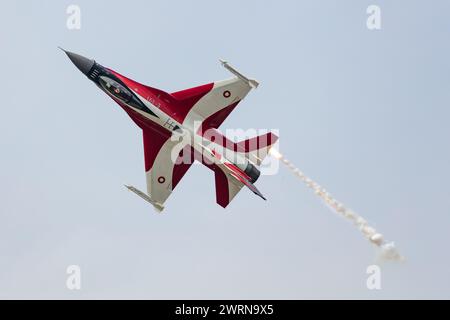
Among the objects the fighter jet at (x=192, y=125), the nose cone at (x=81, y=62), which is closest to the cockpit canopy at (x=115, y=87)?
the fighter jet at (x=192, y=125)

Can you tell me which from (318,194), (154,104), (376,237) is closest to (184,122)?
(154,104)

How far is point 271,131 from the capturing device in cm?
4591

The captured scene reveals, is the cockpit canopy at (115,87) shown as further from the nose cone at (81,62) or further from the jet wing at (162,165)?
the jet wing at (162,165)

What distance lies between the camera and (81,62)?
43062 millimetres

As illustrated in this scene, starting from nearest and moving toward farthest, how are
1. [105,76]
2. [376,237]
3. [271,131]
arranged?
[376,237]
[105,76]
[271,131]

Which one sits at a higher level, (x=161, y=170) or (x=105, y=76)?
(x=105, y=76)

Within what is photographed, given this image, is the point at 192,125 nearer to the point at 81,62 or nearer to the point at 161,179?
the point at 161,179

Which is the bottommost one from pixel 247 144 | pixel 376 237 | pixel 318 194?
pixel 376 237

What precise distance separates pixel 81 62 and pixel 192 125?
6.98 metres

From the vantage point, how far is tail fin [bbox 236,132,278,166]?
45.3 meters

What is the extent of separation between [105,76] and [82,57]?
163 cm

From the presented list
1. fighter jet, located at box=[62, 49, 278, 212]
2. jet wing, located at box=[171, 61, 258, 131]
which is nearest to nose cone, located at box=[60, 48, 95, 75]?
fighter jet, located at box=[62, 49, 278, 212]

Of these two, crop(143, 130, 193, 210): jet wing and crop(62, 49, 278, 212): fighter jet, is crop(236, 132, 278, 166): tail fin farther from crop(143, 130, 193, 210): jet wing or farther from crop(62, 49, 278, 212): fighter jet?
crop(143, 130, 193, 210): jet wing

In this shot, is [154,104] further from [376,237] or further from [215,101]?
[376,237]
